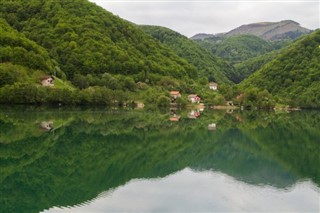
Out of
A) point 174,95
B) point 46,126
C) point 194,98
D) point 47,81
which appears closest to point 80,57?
point 174,95

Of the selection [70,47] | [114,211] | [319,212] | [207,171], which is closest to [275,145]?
[207,171]

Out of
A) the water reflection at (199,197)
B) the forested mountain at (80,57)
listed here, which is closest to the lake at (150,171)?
the water reflection at (199,197)

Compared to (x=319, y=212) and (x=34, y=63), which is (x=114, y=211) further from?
(x=34, y=63)

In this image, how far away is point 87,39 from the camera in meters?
126

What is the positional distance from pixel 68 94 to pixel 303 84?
97.2 meters

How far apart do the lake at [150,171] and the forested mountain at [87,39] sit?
76.5 meters

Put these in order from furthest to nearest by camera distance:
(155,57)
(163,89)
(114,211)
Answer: (155,57)
(163,89)
(114,211)

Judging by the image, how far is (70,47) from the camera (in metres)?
122

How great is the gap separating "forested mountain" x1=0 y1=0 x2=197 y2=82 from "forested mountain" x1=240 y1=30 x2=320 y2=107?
101 ft

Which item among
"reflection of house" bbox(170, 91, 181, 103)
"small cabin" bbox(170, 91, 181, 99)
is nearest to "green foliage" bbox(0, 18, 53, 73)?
"reflection of house" bbox(170, 91, 181, 103)

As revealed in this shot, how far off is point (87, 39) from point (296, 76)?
255ft

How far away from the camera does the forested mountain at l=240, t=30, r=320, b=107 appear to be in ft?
479

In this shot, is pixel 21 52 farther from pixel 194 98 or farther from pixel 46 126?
pixel 46 126

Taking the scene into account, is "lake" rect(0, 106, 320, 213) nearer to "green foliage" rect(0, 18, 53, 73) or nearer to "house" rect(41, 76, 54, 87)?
"house" rect(41, 76, 54, 87)
